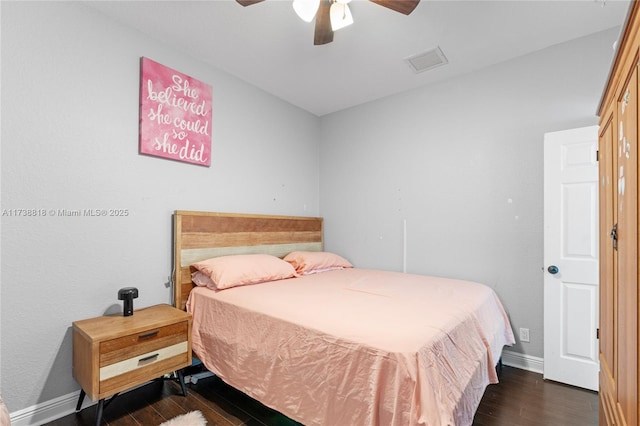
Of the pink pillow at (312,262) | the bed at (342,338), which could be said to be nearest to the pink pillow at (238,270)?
the bed at (342,338)

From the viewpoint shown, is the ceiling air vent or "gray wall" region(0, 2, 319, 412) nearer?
"gray wall" region(0, 2, 319, 412)

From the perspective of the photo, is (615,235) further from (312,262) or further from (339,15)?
(312,262)

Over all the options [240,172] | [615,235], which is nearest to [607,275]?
[615,235]

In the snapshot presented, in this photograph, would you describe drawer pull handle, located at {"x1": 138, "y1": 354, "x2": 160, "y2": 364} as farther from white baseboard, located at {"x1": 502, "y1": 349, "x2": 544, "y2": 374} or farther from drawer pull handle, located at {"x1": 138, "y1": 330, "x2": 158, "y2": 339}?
white baseboard, located at {"x1": 502, "y1": 349, "x2": 544, "y2": 374}

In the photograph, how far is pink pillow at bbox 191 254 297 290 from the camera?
2.26 metres

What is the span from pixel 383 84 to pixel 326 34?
1.30 meters

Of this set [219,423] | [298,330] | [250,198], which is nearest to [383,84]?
[250,198]

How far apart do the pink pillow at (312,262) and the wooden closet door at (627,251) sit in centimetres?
226

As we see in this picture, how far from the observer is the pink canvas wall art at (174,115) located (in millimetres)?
2254

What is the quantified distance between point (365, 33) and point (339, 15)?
55cm

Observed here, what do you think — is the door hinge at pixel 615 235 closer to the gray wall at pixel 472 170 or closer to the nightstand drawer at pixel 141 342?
the gray wall at pixel 472 170

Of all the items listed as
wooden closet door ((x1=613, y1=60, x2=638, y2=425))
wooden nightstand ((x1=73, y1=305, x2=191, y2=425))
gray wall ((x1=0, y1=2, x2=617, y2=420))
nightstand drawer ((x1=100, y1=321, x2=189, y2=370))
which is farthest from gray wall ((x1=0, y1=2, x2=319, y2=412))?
wooden closet door ((x1=613, y1=60, x2=638, y2=425))

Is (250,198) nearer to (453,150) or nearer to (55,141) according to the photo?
(55,141)

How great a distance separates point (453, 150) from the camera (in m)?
2.91
